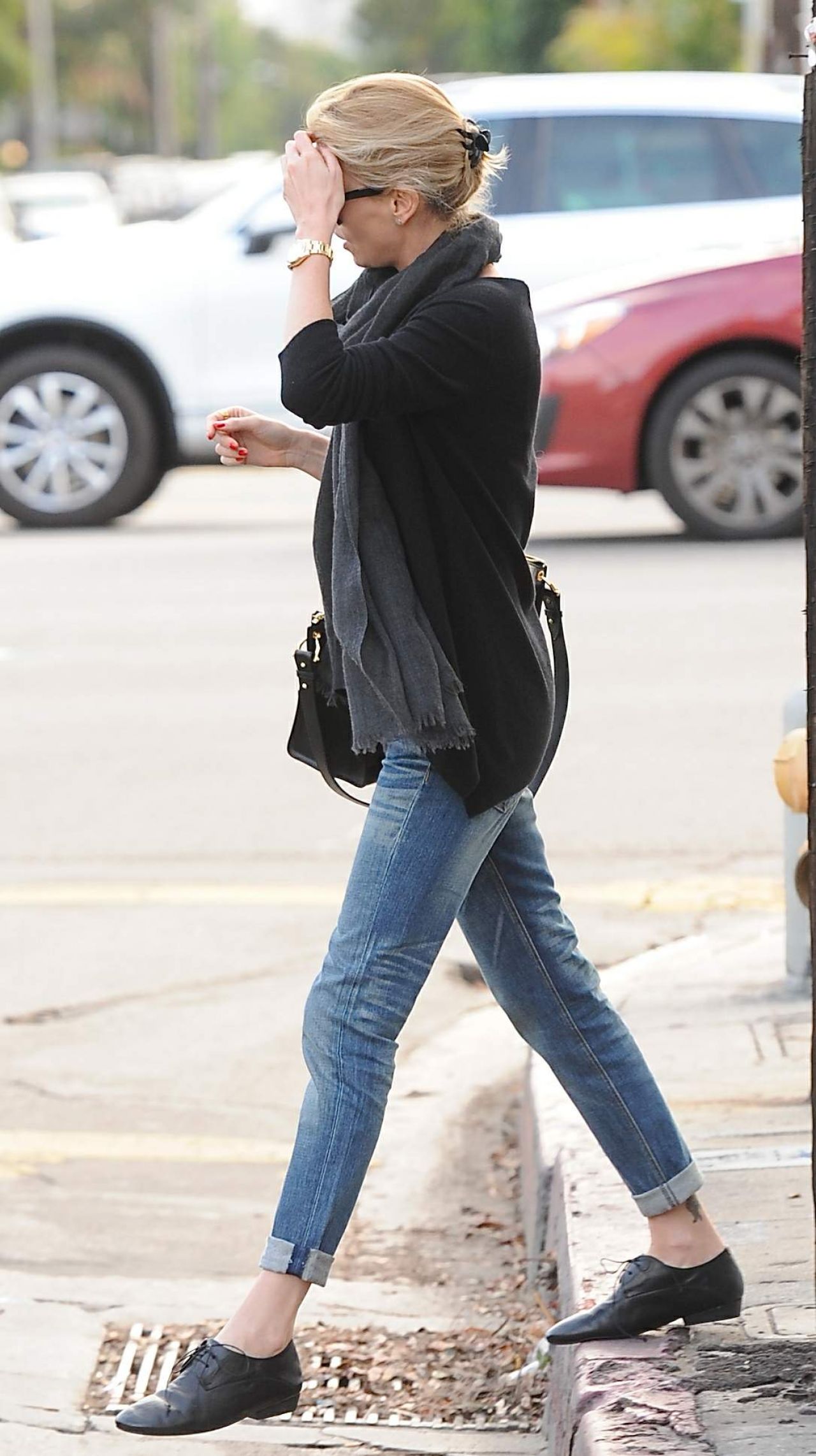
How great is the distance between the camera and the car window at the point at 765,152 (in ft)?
37.7

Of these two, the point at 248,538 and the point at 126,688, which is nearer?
the point at 126,688

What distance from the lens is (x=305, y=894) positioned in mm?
5965

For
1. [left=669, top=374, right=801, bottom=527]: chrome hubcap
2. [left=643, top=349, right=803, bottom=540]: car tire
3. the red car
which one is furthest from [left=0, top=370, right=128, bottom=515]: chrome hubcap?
[left=669, top=374, right=801, bottom=527]: chrome hubcap

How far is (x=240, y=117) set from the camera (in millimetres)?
147125

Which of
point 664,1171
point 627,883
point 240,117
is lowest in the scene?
point 664,1171

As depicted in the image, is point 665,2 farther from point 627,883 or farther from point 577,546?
point 627,883

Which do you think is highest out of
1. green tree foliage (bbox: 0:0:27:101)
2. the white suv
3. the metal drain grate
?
green tree foliage (bbox: 0:0:27:101)

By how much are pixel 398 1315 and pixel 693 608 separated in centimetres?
576

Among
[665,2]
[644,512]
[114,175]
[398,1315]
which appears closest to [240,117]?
[114,175]

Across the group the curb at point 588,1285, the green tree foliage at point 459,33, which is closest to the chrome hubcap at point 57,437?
the curb at point 588,1285

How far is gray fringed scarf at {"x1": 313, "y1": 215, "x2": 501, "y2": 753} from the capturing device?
9.39 feet

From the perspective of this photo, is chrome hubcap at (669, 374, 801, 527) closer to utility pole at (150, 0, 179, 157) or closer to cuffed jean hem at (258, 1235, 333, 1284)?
cuffed jean hem at (258, 1235, 333, 1284)

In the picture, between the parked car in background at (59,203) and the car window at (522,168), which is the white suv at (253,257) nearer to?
the car window at (522,168)

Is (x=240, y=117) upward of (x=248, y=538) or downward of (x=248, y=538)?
upward
